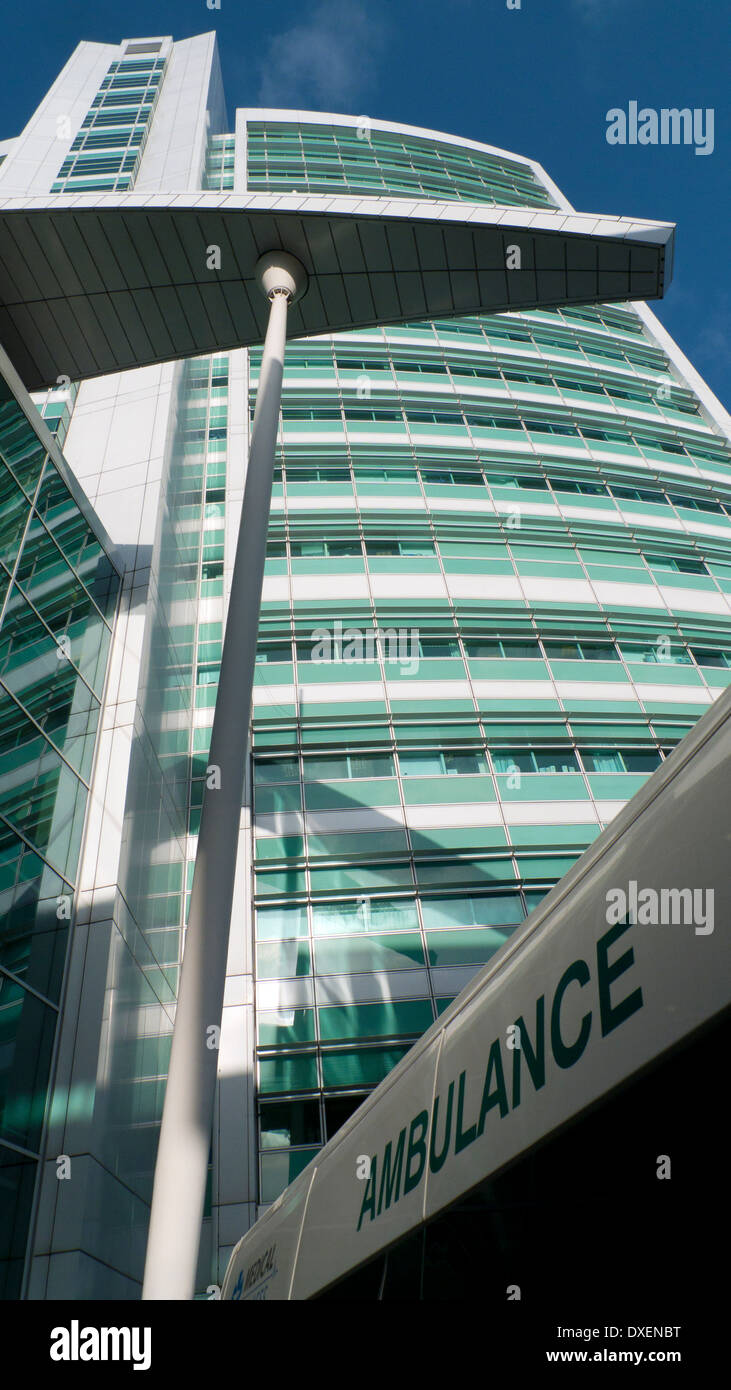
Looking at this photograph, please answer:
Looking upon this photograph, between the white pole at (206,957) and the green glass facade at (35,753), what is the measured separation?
2933 mm

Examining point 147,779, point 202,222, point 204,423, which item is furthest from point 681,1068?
point 204,423

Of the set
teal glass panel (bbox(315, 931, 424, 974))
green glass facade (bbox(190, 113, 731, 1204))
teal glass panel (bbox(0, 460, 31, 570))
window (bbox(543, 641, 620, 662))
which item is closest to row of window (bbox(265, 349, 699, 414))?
green glass facade (bbox(190, 113, 731, 1204))

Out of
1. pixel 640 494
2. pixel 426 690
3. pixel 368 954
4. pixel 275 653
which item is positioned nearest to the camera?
pixel 368 954

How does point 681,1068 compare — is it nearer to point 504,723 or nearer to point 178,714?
point 178,714

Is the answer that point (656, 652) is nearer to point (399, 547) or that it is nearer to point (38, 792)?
point (399, 547)

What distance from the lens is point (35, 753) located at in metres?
10.6

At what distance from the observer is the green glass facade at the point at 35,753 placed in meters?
8.78

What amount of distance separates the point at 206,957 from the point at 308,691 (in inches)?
Result: 550

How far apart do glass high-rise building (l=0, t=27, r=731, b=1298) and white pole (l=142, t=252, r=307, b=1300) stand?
381cm

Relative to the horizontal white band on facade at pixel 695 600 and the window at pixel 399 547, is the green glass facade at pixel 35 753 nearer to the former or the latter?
the window at pixel 399 547

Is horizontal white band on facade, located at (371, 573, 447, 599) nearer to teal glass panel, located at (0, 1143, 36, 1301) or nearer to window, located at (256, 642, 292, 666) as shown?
window, located at (256, 642, 292, 666)

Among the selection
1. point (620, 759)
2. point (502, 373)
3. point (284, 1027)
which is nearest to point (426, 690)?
point (620, 759)
